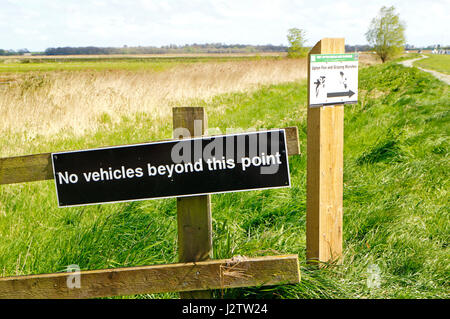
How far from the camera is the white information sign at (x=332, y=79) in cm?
227

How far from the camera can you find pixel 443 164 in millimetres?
4574

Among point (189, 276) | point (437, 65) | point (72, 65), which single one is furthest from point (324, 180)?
point (72, 65)

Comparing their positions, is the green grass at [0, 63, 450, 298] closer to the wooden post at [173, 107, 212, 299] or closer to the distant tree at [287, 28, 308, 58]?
the wooden post at [173, 107, 212, 299]

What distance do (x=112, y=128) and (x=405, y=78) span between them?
401 inches

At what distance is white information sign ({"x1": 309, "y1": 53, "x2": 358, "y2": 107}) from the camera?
2271 millimetres

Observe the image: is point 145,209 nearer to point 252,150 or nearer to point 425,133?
point 252,150

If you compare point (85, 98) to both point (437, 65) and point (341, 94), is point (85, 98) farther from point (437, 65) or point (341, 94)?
point (437, 65)

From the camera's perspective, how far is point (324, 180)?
2.39m

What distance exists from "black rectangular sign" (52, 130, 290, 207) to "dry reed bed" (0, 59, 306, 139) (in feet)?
17.7

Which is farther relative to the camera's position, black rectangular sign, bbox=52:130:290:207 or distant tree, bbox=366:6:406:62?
distant tree, bbox=366:6:406:62

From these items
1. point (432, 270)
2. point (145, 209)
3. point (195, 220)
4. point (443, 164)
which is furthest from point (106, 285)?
point (443, 164)

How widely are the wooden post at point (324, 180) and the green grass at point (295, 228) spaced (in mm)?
137
